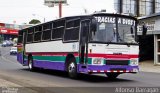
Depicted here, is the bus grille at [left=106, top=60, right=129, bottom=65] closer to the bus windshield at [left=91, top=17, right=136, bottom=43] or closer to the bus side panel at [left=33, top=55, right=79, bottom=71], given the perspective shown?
the bus windshield at [left=91, top=17, right=136, bottom=43]

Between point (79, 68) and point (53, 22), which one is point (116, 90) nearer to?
point (79, 68)

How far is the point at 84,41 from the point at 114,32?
1367 millimetres

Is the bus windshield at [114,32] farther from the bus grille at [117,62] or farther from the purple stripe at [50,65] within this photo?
the purple stripe at [50,65]

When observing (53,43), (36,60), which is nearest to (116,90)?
(53,43)

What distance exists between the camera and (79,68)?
19.2 meters

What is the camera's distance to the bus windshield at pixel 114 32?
18422mm

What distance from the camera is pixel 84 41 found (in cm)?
1884

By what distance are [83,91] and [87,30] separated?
4.42 meters

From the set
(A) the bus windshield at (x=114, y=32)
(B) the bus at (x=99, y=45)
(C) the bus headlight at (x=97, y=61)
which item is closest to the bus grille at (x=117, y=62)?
(B) the bus at (x=99, y=45)

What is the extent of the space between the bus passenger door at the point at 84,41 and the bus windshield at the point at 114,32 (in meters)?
0.46

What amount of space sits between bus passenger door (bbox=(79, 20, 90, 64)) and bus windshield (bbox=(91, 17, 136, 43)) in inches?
18.0

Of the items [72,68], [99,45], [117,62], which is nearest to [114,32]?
[99,45]

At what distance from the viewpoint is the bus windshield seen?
18.4 metres

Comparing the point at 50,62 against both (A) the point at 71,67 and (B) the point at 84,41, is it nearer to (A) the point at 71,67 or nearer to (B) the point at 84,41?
(A) the point at 71,67
